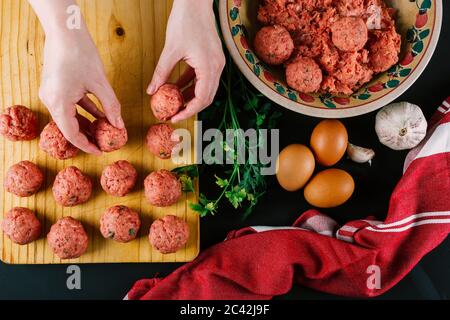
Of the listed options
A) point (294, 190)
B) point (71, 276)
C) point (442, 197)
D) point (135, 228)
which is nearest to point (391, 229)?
point (442, 197)

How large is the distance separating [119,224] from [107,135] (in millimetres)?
247

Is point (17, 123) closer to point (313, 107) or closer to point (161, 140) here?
point (161, 140)

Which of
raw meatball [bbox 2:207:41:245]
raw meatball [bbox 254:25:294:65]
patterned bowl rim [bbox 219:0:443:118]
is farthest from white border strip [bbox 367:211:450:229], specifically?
raw meatball [bbox 2:207:41:245]

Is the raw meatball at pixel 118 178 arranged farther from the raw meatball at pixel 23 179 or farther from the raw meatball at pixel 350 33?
the raw meatball at pixel 350 33

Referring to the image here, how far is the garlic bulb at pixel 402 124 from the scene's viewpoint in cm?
147

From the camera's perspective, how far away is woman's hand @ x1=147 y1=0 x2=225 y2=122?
126 cm

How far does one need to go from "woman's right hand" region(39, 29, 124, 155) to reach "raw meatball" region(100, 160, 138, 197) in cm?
15

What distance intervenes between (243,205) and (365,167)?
0.42 m

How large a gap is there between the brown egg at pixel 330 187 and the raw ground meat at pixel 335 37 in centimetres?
26

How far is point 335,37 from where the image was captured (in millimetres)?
1374

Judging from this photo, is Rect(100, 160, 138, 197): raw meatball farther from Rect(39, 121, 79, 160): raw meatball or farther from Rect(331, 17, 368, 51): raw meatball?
Rect(331, 17, 368, 51): raw meatball

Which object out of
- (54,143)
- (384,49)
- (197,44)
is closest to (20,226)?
(54,143)

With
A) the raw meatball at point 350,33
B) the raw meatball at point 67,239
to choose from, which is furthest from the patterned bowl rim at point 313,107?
the raw meatball at point 67,239

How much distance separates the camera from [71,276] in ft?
4.95
